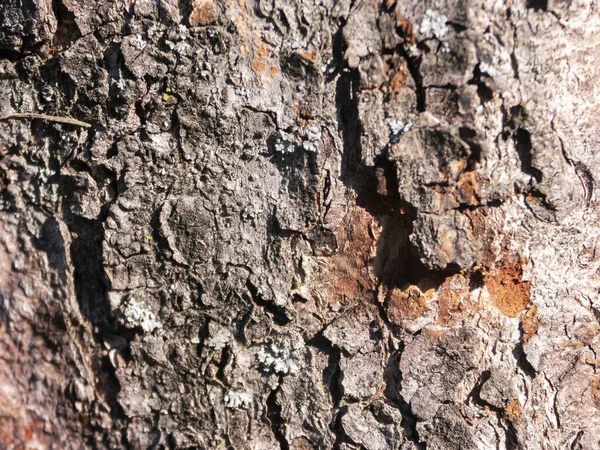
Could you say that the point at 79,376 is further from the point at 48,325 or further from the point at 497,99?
the point at 497,99

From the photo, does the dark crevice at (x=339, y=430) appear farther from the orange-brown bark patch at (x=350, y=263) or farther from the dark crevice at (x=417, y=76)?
the dark crevice at (x=417, y=76)

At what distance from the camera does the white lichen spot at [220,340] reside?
131cm

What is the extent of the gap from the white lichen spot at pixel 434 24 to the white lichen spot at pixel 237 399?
3.39ft

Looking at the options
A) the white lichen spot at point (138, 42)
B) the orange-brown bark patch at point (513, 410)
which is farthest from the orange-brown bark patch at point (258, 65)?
the orange-brown bark patch at point (513, 410)

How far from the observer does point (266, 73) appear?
1275 millimetres

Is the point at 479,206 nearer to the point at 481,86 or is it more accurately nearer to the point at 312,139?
the point at 481,86

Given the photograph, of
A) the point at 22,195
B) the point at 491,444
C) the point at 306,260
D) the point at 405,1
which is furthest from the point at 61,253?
the point at 491,444

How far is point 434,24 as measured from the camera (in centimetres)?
118

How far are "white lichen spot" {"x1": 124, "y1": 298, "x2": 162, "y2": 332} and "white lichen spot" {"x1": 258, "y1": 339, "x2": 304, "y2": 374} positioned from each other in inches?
11.9

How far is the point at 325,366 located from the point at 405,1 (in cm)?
95

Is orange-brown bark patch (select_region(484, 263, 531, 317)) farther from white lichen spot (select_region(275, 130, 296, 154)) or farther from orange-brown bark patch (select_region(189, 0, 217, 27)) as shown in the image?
orange-brown bark patch (select_region(189, 0, 217, 27))

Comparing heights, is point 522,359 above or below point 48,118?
below

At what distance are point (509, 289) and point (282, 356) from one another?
24.6 inches

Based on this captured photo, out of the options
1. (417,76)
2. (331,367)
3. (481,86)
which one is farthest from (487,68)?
(331,367)
